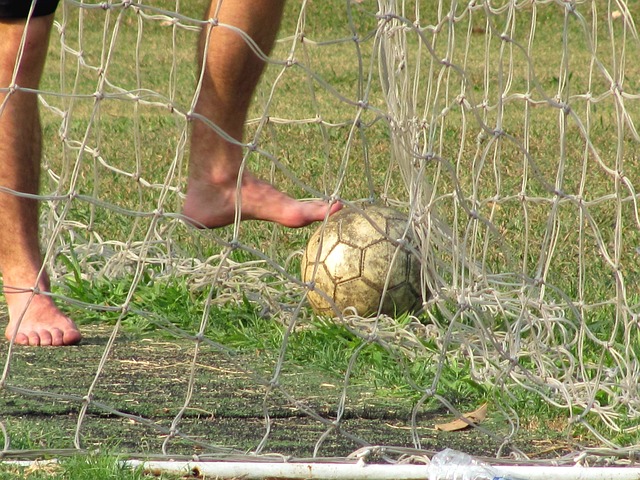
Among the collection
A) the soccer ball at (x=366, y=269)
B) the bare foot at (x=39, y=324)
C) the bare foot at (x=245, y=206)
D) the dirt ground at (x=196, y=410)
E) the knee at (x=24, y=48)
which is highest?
the knee at (x=24, y=48)

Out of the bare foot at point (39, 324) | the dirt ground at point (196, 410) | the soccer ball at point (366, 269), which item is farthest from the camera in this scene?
the soccer ball at point (366, 269)

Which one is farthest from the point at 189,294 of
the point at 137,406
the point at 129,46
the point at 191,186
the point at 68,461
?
the point at 129,46

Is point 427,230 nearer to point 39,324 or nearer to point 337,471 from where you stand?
point 337,471

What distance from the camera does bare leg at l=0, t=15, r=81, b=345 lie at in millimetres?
3293

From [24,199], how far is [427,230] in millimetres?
1244

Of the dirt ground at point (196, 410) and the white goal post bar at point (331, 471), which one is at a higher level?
the white goal post bar at point (331, 471)

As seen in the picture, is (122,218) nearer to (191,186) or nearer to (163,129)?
(191,186)

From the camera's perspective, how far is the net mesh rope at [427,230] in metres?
2.82

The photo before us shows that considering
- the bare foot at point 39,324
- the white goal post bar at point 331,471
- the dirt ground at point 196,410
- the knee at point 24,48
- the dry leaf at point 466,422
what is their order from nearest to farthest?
the white goal post bar at point 331,471, the dirt ground at point 196,410, the dry leaf at point 466,422, the knee at point 24,48, the bare foot at point 39,324

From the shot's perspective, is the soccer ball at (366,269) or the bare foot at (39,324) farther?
the soccer ball at (366,269)

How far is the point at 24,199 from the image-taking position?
342 centimetres

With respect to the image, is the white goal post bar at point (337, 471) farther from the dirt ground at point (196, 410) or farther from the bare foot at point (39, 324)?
the bare foot at point (39, 324)

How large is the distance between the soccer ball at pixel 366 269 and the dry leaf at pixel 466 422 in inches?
29.5

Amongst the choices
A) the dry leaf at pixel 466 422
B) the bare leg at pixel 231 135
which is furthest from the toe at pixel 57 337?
the dry leaf at pixel 466 422
